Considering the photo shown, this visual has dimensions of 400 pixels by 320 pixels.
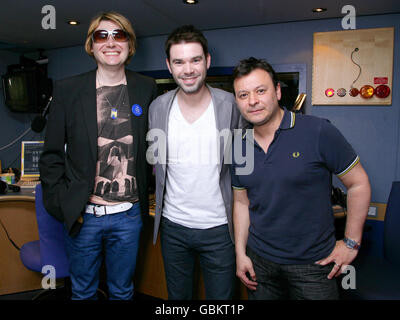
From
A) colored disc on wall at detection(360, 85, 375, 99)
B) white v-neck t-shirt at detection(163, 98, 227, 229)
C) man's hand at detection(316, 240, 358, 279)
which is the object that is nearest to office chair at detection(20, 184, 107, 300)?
white v-neck t-shirt at detection(163, 98, 227, 229)

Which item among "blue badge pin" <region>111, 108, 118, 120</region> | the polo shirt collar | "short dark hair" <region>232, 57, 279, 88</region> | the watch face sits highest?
"short dark hair" <region>232, 57, 279, 88</region>

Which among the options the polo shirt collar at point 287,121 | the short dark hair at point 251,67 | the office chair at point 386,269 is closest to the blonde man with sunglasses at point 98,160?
the short dark hair at point 251,67

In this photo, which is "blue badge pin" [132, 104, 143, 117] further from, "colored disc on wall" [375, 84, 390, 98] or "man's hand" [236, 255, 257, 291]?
"colored disc on wall" [375, 84, 390, 98]

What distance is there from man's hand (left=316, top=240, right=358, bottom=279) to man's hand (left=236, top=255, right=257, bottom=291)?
0.30 meters

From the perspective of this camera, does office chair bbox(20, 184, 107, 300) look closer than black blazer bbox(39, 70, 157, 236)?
No

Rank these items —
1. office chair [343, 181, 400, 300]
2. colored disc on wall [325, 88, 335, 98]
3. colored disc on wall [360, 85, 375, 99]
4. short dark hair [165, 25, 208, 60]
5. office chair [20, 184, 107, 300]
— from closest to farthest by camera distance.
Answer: short dark hair [165, 25, 208, 60] < office chair [343, 181, 400, 300] < office chair [20, 184, 107, 300] < colored disc on wall [360, 85, 375, 99] < colored disc on wall [325, 88, 335, 98]

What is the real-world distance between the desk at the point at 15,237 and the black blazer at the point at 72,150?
148cm

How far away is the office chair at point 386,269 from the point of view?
1.74m

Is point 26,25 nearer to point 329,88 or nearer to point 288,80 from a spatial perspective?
point 288,80

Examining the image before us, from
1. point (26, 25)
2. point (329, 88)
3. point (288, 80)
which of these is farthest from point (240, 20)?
point (26, 25)

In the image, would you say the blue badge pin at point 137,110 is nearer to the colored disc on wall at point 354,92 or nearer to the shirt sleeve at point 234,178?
the shirt sleeve at point 234,178

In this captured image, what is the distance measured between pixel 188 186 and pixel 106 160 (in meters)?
0.44

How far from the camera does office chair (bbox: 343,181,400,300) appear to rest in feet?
5.69
